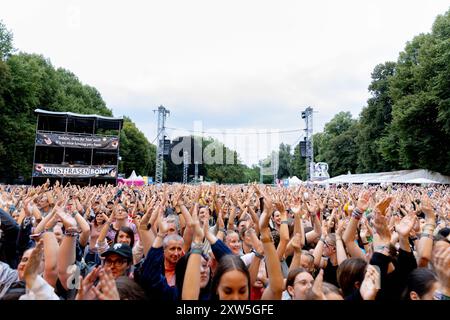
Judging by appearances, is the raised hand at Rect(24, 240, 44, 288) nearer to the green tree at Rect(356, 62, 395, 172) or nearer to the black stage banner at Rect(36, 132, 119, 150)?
the black stage banner at Rect(36, 132, 119, 150)

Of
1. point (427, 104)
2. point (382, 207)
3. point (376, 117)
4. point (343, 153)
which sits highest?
point (376, 117)

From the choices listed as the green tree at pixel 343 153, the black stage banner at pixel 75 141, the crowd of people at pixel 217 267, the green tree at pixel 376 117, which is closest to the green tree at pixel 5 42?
the black stage banner at pixel 75 141

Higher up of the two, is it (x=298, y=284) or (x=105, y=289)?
(x=105, y=289)

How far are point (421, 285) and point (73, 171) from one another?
2209 centimetres

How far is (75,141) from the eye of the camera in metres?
22.0

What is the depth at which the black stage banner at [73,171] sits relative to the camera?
782 inches

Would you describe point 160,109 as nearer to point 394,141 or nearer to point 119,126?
point 119,126

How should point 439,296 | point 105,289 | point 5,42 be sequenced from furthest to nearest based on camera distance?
point 5,42 < point 439,296 < point 105,289

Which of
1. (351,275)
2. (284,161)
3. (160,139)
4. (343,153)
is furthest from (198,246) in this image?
(284,161)

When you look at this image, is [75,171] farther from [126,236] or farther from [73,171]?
[126,236]

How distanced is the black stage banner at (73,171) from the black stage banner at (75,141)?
187cm

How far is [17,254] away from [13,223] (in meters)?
0.34

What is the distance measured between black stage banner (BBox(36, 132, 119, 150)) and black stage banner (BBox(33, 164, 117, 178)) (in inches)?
73.6
